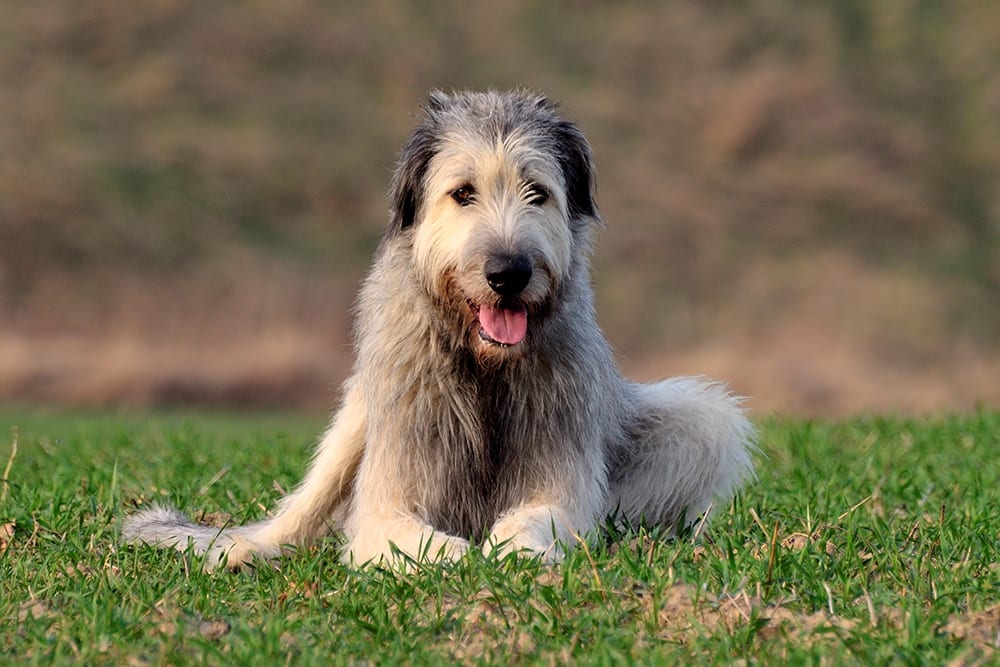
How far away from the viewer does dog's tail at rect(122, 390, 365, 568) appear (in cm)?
603

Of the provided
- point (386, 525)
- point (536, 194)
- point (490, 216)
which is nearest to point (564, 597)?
point (386, 525)

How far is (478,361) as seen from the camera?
5.58m

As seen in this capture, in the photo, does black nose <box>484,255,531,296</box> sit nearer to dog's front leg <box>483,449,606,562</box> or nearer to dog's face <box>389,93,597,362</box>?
dog's face <box>389,93,597,362</box>

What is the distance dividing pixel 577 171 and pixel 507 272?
88 centimetres

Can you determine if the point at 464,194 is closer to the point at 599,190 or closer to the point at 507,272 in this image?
the point at 507,272

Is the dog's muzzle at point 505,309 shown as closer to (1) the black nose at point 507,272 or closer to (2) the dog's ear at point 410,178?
(1) the black nose at point 507,272

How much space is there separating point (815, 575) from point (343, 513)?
7.85 feet

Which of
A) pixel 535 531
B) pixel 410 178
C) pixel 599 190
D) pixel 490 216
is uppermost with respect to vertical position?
pixel 410 178

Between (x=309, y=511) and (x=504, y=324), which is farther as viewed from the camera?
(x=309, y=511)

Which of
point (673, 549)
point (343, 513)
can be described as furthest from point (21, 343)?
point (673, 549)

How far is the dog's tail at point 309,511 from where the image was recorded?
6027 mm

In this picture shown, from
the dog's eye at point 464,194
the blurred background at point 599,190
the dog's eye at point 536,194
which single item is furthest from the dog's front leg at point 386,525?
the blurred background at point 599,190

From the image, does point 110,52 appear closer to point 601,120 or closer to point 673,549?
point 601,120

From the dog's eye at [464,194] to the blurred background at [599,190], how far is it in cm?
1578
